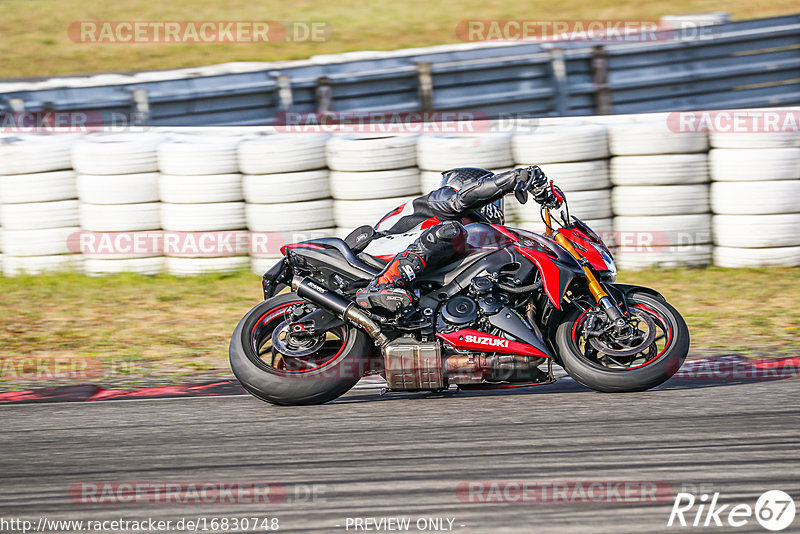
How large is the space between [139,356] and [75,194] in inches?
107

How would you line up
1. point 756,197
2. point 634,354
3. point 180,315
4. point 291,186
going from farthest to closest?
1. point 291,186
2. point 756,197
3. point 180,315
4. point 634,354

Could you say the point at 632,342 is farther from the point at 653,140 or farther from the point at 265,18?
the point at 265,18

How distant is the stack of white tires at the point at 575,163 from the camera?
849 centimetres

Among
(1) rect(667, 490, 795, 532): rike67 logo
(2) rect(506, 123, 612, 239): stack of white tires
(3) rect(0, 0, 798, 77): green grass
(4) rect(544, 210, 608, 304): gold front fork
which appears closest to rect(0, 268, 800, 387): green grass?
(2) rect(506, 123, 612, 239): stack of white tires

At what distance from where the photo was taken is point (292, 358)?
5402 mm

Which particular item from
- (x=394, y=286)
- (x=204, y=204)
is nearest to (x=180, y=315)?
(x=204, y=204)

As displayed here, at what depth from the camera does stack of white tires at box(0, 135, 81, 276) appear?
29.7 feet

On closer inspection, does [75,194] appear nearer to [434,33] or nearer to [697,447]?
[697,447]

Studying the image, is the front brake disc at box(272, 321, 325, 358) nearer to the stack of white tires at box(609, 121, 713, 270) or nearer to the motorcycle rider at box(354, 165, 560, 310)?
the motorcycle rider at box(354, 165, 560, 310)

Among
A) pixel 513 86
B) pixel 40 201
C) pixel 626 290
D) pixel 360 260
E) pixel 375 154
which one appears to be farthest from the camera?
pixel 513 86

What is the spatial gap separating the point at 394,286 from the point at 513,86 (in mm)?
9186

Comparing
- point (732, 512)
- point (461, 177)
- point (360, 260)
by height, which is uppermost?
point (461, 177)

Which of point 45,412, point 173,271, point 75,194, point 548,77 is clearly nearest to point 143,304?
point 173,271

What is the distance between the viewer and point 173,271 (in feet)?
29.7
